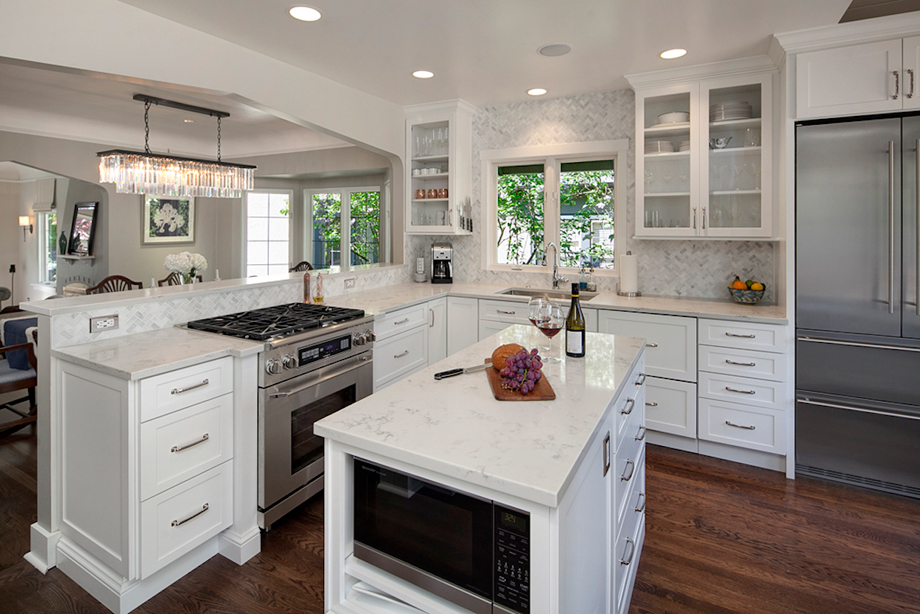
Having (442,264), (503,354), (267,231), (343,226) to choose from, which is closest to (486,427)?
(503,354)

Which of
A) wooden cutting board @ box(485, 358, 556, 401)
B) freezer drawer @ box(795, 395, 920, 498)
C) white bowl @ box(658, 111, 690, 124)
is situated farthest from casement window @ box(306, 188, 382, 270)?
wooden cutting board @ box(485, 358, 556, 401)

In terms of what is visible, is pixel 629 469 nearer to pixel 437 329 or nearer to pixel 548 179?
pixel 437 329

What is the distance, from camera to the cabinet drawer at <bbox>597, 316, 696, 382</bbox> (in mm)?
3203

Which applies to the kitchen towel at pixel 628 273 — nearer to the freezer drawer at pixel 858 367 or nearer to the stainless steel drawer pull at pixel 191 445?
the freezer drawer at pixel 858 367

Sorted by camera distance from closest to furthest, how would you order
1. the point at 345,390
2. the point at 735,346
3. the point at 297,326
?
the point at 297,326 → the point at 345,390 → the point at 735,346

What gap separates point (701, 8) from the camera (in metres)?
2.54

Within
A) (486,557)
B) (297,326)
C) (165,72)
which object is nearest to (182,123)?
(165,72)

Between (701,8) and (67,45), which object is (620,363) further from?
(67,45)

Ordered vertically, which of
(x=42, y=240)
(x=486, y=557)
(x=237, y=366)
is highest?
(x=42, y=240)

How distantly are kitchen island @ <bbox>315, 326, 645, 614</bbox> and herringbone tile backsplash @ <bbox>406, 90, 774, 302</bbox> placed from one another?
→ 8.11 feet

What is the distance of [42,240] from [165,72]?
797 centimetres

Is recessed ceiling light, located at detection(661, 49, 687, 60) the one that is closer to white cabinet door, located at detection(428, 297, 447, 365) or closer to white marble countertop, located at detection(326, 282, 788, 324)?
white marble countertop, located at detection(326, 282, 788, 324)

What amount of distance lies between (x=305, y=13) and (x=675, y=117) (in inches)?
100.0

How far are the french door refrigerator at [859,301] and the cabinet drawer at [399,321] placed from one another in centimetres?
243
